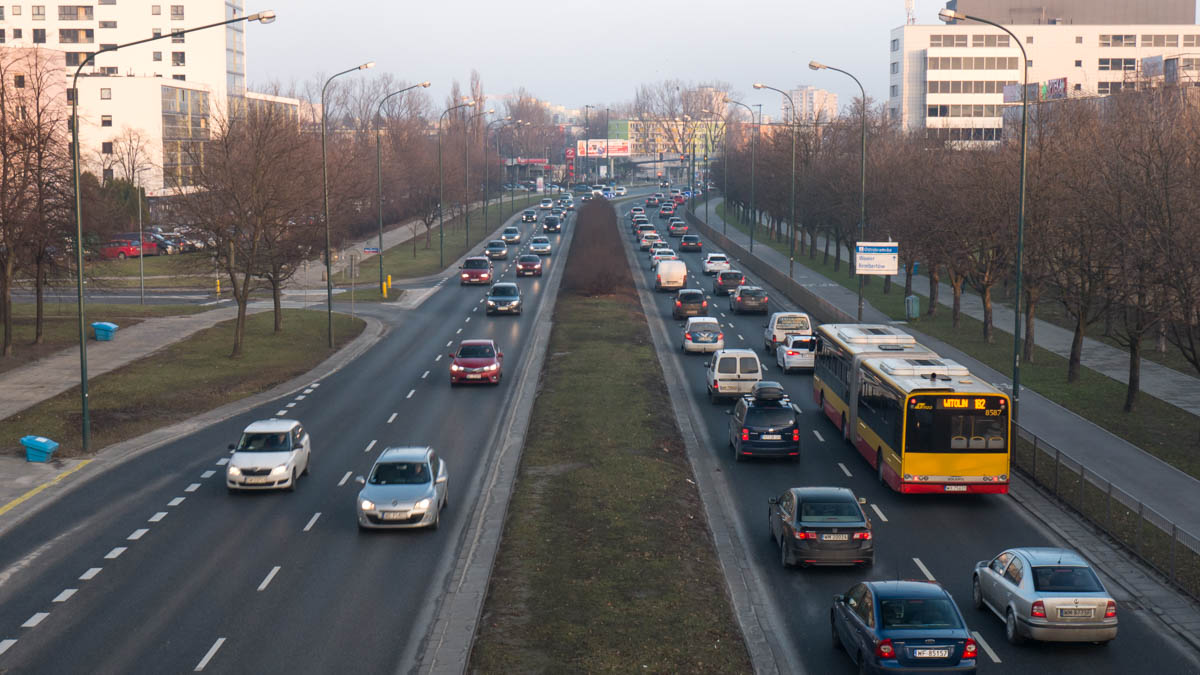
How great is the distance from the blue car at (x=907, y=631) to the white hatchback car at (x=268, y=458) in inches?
563

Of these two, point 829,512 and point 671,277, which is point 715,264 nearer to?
point 671,277

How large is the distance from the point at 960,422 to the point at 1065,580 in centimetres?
802

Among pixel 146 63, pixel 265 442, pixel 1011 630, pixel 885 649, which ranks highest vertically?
pixel 146 63

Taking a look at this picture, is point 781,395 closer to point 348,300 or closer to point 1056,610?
point 1056,610

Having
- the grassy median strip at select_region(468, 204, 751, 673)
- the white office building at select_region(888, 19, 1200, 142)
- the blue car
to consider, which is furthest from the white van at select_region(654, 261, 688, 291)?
the white office building at select_region(888, 19, 1200, 142)

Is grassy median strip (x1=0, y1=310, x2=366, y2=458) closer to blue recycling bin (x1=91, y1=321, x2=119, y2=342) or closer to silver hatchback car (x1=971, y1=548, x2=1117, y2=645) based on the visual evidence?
blue recycling bin (x1=91, y1=321, x2=119, y2=342)

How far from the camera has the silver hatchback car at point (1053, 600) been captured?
53.7 ft

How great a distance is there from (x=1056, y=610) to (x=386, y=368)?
30934mm

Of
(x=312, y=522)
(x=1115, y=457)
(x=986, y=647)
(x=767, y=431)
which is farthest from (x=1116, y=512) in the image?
(x=312, y=522)

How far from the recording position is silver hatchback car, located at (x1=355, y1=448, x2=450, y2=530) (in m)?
22.3

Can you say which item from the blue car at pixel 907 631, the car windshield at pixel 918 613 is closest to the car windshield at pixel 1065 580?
the blue car at pixel 907 631

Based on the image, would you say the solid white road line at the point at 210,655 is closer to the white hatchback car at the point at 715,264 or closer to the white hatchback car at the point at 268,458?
the white hatchback car at the point at 268,458

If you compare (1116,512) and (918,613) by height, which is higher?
(918,613)

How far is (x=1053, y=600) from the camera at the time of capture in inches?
646
